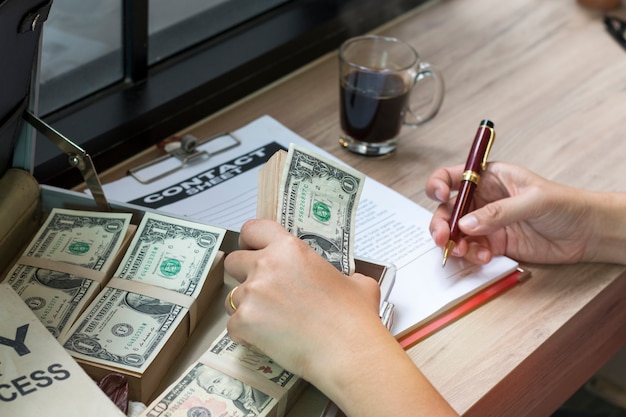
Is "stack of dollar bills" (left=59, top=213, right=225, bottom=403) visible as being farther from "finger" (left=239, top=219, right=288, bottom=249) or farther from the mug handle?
the mug handle

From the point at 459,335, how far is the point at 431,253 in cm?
14

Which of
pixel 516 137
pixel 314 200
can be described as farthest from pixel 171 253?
pixel 516 137

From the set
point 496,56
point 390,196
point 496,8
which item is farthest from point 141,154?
point 496,8

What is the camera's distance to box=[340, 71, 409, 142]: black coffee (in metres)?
1.20

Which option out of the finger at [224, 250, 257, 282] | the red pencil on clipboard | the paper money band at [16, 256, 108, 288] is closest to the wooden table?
the red pencil on clipboard

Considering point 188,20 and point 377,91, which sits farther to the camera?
point 188,20

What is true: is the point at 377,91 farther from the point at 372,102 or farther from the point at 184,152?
the point at 184,152

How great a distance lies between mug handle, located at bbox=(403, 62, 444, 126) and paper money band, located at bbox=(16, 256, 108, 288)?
594mm

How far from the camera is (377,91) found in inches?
47.5

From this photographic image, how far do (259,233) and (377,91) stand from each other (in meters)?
0.45

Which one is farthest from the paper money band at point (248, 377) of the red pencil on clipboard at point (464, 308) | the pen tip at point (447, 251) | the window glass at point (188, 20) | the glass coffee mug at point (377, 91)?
the window glass at point (188, 20)

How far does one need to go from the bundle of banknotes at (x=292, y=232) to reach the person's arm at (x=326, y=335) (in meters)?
0.02

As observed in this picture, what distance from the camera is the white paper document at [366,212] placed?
994 mm

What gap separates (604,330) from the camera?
1132 millimetres
